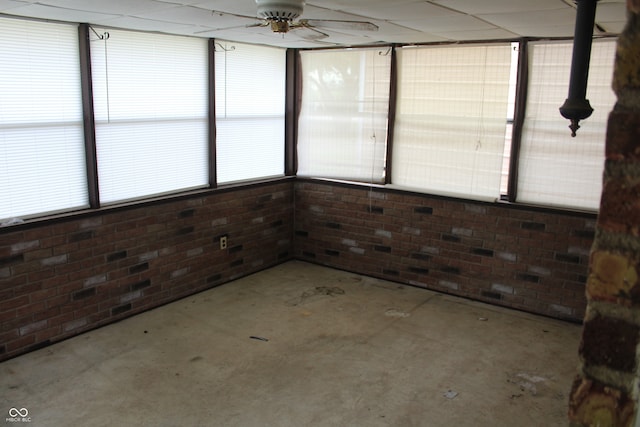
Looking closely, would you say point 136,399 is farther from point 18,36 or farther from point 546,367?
point 546,367

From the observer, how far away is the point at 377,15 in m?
3.62

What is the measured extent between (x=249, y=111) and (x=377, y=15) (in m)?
2.48

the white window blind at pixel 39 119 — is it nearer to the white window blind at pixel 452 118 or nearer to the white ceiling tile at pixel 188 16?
the white ceiling tile at pixel 188 16

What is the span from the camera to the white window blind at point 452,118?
504 centimetres

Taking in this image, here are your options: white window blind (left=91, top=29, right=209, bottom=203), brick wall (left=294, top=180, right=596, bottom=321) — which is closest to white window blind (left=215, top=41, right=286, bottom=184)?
white window blind (left=91, top=29, right=209, bottom=203)

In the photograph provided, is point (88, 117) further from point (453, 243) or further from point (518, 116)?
point (518, 116)

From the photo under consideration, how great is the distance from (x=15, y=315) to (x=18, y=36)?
79.1 inches

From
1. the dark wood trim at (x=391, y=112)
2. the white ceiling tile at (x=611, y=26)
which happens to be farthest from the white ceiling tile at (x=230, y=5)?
the white ceiling tile at (x=611, y=26)

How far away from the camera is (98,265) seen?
4.48 m

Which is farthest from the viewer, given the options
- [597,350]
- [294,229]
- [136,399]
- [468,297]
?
[294,229]

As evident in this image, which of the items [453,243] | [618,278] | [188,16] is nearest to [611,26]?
[453,243]

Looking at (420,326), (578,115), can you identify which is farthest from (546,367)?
(578,115)

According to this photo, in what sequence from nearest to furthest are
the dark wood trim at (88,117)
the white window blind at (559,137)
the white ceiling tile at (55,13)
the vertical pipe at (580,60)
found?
the vertical pipe at (580,60), the white ceiling tile at (55,13), the dark wood trim at (88,117), the white window blind at (559,137)

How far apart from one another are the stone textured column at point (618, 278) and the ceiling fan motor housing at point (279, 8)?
6.96 feet
